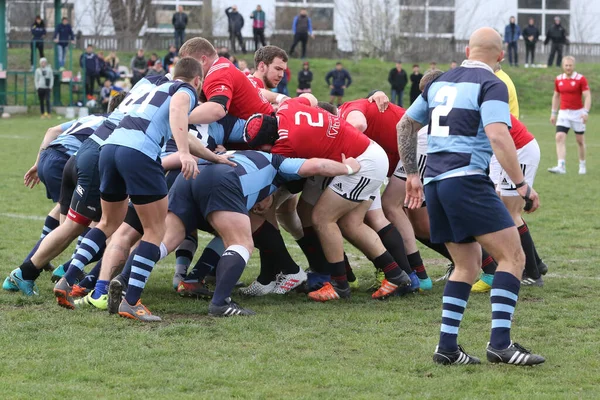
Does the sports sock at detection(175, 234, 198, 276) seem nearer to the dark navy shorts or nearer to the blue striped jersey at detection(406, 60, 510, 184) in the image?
the dark navy shorts

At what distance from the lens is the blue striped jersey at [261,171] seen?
6785 mm

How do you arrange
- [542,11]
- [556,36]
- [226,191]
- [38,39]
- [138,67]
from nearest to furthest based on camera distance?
[226,191] → [138,67] → [38,39] → [556,36] → [542,11]

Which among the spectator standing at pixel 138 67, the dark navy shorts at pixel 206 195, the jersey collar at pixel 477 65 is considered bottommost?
the dark navy shorts at pixel 206 195

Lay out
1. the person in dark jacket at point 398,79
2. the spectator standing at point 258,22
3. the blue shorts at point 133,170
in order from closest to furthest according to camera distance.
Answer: the blue shorts at point 133,170 → the person in dark jacket at point 398,79 → the spectator standing at point 258,22

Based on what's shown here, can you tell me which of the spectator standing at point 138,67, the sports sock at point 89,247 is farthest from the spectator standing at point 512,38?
the sports sock at point 89,247

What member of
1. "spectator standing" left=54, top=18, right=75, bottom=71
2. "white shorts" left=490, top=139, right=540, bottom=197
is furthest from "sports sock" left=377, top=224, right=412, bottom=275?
"spectator standing" left=54, top=18, right=75, bottom=71

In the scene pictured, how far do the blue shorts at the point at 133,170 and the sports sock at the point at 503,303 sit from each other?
7.77 ft

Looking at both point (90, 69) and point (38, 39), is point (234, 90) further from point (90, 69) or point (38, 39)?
point (38, 39)

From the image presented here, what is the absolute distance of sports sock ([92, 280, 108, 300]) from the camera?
22.0ft

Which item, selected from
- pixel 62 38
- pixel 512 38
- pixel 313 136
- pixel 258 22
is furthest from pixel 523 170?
pixel 512 38

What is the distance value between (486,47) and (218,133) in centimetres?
280

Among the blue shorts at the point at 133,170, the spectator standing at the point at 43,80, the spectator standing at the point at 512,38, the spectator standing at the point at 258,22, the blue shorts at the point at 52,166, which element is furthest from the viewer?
the spectator standing at the point at 512,38

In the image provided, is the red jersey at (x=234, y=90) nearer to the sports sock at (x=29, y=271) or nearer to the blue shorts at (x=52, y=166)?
the blue shorts at (x=52, y=166)

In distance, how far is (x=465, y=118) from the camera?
522 centimetres
